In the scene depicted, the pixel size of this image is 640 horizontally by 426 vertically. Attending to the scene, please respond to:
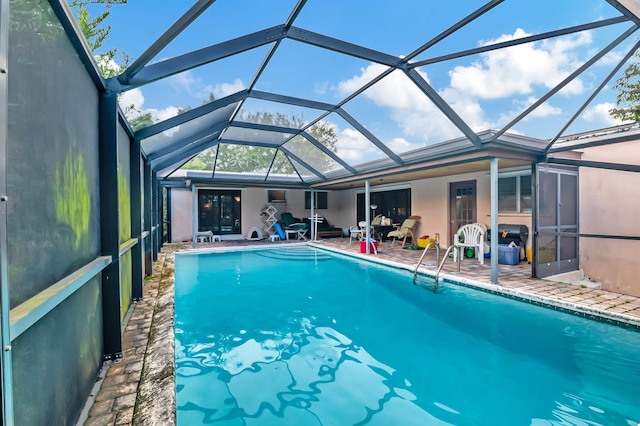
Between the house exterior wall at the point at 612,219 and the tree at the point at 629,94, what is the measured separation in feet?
1.91

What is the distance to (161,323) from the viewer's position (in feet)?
11.5

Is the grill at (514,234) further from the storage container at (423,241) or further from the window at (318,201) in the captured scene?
the window at (318,201)

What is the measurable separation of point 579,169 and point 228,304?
7381 mm

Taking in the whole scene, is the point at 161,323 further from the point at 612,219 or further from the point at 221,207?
the point at 221,207

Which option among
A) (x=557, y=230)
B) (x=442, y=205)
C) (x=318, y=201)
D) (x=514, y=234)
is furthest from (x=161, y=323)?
(x=318, y=201)

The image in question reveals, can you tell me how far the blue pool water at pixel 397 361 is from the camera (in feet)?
7.70

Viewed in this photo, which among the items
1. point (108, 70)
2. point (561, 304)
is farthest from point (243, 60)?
point (108, 70)

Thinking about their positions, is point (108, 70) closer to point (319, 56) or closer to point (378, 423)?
point (319, 56)

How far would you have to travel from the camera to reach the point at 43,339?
1.48m

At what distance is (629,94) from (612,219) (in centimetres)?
232

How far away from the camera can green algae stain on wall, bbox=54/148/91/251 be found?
173 cm

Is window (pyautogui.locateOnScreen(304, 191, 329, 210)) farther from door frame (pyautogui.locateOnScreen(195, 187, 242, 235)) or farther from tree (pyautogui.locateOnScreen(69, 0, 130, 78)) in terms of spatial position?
tree (pyautogui.locateOnScreen(69, 0, 130, 78))

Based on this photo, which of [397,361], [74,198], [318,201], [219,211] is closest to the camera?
[74,198]

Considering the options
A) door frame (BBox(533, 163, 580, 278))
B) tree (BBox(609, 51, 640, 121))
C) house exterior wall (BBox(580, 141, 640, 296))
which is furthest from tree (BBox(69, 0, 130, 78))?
house exterior wall (BBox(580, 141, 640, 296))
